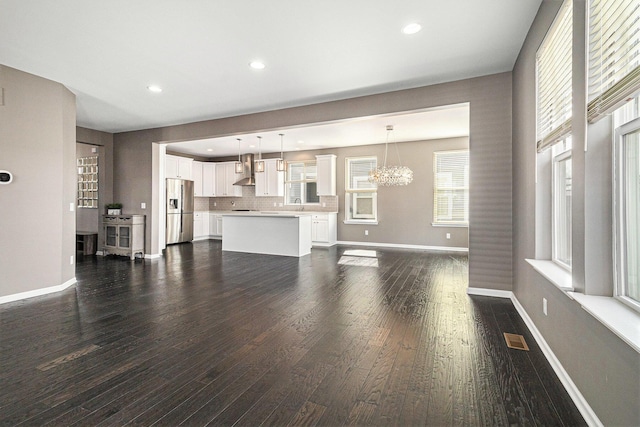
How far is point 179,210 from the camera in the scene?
345 inches

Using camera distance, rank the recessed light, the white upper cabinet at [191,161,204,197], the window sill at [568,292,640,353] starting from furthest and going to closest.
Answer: the white upper cabinet at [191,161,204,197] < the recessed light < the window sill at [568,292,640,353]

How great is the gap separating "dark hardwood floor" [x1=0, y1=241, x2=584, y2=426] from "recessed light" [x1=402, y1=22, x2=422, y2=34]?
278 centimetres

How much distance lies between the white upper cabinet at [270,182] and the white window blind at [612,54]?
8.01 m

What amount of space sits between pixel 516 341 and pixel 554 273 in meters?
0.70

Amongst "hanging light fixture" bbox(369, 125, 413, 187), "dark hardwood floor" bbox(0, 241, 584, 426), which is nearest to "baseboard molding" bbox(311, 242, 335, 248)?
"hanging light fixture" bbox(369, 125, 413, 187)

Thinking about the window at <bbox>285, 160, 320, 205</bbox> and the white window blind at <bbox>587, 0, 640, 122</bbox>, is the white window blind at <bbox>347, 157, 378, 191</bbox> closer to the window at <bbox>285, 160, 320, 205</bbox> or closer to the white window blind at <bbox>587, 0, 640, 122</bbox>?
the window at <bbox>285, 160, 320, 205</bbox>

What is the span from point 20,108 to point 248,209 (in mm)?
6643

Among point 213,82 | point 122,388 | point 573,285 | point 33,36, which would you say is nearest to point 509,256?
point 573,285

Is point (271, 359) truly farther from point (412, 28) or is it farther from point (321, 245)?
point (321, 245)

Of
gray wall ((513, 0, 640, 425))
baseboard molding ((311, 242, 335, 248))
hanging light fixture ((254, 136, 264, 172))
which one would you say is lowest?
baseboard molding ((311, 242, 335, 248))

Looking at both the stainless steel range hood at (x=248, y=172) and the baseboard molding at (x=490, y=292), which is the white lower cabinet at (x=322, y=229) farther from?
the baseboard molding at (x=490, y=292)

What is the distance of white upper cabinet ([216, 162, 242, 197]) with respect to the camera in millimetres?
9938

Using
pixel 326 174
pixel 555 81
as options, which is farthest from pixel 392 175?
pixel 555 81

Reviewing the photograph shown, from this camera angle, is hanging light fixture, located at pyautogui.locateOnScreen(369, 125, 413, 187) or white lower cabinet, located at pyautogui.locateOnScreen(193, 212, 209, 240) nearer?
hanging light fixture, located at pyautogui.locateOnScreen(369, 125, 413, 187)
